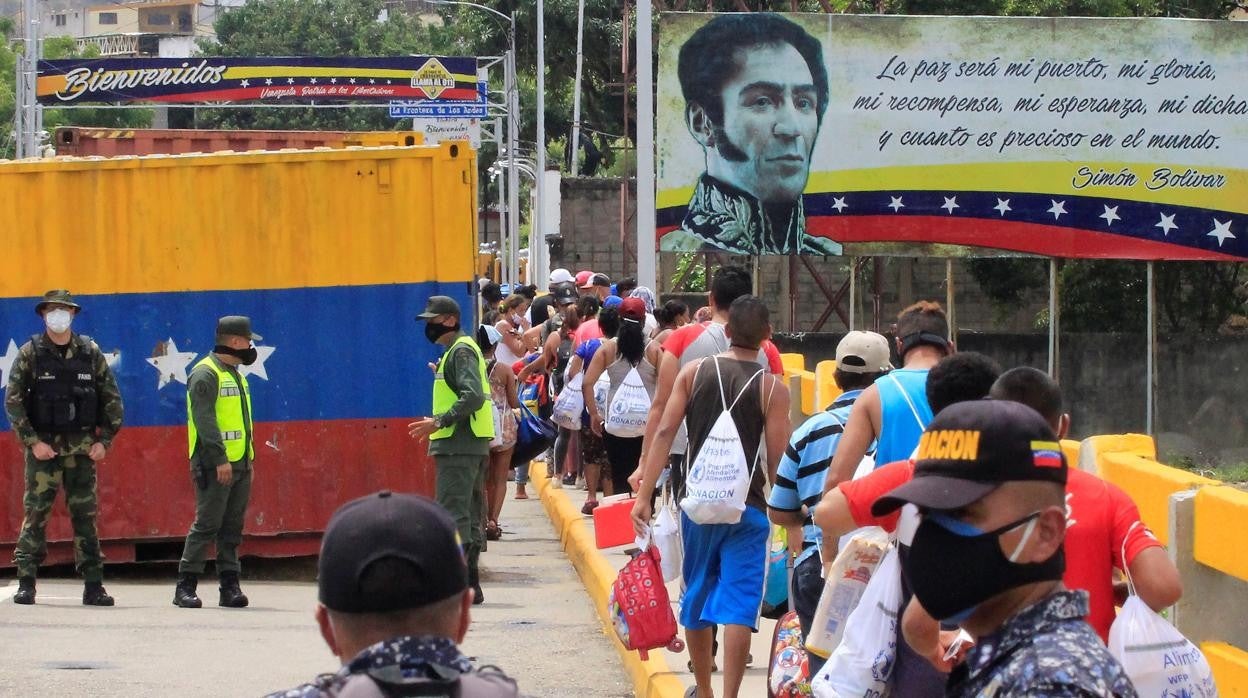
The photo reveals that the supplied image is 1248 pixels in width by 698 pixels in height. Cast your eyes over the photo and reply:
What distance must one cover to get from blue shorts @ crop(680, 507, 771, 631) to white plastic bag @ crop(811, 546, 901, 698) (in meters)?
2.87

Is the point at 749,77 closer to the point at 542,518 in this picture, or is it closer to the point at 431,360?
the point at 542,518

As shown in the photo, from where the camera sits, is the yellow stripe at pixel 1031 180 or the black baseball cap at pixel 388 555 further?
the yellow stripe at pixel 1031 180

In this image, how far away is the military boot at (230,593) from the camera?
→ 34.9 feet

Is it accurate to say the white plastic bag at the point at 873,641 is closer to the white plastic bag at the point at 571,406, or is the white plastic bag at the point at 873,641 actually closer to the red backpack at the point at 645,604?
the red backpack at the point at 645,604

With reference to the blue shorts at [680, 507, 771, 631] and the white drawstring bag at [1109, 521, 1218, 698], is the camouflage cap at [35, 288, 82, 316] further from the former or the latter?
the white drawstring bag at [1109, 521, 1218, 698]

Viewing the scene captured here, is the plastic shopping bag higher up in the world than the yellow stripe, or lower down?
lower down

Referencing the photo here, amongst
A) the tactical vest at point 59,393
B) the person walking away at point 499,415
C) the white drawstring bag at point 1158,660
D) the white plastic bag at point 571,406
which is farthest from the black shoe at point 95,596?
the white drawstring bag at point 1158,660

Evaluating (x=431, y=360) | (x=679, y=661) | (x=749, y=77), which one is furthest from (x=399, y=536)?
(x=749, y=77)

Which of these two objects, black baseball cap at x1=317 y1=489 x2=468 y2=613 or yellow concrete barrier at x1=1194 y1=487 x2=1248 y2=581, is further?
yellow concrete barrier at x1=1194 y1=487 x2=1248 y2=581

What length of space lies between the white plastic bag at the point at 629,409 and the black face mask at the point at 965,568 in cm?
927

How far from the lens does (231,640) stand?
30.9 ft

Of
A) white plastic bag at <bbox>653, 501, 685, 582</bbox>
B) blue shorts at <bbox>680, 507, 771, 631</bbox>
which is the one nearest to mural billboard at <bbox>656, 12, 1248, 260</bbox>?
white plastic bag at <bbox>653, 501, 685, 582</bbox>

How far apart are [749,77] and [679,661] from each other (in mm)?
13403

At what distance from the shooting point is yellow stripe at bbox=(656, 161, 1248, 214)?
21.3 metres
